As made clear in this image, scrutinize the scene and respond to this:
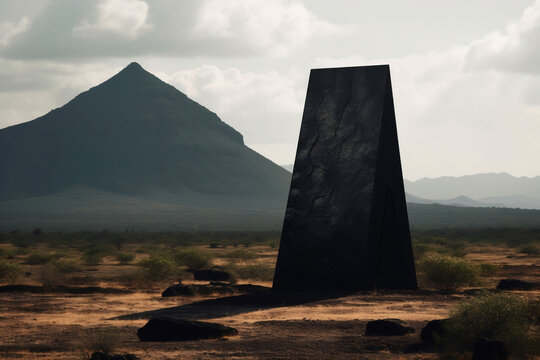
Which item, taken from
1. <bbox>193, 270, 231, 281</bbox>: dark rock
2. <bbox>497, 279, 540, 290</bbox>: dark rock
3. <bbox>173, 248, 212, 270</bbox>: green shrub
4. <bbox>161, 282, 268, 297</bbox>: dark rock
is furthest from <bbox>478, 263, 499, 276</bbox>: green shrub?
<bbox>173, 248, 212, 270</bbox>: green shrub

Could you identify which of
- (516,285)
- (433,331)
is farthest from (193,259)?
(433,331)

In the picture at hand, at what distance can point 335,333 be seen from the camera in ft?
50.1

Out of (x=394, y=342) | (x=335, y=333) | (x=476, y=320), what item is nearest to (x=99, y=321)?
(x=335, y=333)

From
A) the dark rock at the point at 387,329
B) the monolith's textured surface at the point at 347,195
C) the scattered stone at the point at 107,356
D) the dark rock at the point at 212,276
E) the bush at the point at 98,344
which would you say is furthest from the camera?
the dark rock at the point at 212,276

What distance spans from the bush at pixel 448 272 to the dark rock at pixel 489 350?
12.8 metres

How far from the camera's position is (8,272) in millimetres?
27609

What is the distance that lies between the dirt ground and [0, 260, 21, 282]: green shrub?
3.64m

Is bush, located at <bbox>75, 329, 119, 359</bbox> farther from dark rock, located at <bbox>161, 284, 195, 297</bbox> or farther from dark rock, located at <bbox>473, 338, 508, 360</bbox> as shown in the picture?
dark rock, located at <bbox>161, 284, 195, 297</bbox>

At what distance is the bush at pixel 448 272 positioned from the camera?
2428 centimetres

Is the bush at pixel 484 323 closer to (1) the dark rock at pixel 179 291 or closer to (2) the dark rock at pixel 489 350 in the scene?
(2) the dark rock at pixel 489 350

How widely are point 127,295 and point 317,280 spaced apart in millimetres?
5886

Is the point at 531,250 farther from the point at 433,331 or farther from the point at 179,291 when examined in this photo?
the point at 433,331

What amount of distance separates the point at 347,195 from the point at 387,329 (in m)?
8.12

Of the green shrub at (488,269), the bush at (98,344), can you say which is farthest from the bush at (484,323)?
the green shrub at (488,269)
